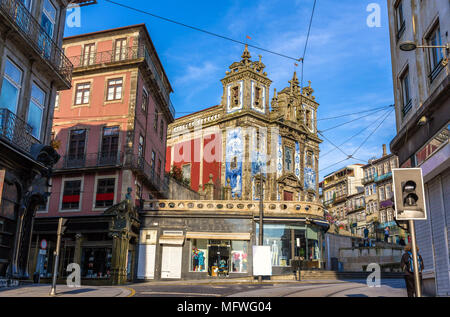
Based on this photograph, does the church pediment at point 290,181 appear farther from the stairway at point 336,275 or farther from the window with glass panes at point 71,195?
the window with glass panes at point 71,195

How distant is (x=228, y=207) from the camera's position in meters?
31.5

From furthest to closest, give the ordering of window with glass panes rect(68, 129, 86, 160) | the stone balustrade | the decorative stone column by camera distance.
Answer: the stone balustrade
window with glass panes rect(68, 129, 86, 160)
the decorative stone column

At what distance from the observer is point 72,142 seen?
30.8 metres

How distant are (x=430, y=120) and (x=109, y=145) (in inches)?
815

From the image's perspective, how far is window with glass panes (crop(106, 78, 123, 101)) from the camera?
30.8 meters

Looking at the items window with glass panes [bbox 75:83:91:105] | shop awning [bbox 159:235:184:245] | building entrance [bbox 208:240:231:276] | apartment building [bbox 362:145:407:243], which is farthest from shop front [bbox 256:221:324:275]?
apartment building [bbox 362:145:407:243]

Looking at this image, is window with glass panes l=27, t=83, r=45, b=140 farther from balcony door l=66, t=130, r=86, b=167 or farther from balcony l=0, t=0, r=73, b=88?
balcony door l=66, t=130, r=86, b=167

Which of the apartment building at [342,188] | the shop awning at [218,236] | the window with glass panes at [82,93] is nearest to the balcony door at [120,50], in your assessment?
the window with glass panes at [82,93]

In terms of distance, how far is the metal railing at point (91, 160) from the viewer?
29275 mm

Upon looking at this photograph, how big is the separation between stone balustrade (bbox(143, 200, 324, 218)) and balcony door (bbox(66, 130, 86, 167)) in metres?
5.12

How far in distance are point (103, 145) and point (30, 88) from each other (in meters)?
12.8

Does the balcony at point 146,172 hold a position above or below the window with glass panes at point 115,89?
below

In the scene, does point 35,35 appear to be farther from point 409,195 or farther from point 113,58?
point 409,195

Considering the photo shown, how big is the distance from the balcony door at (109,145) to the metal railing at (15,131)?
39.7ft
